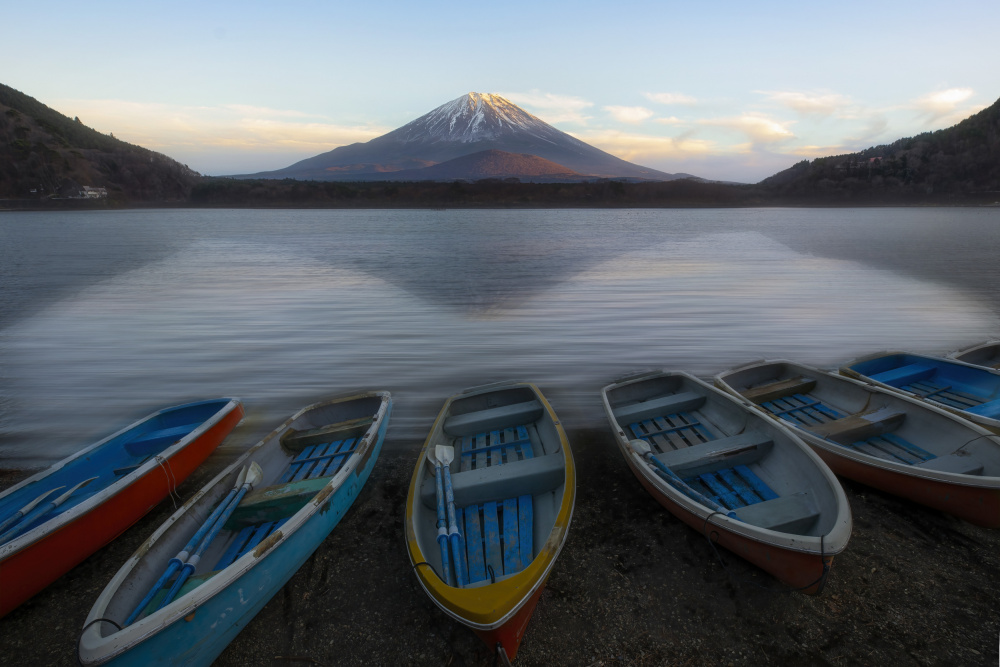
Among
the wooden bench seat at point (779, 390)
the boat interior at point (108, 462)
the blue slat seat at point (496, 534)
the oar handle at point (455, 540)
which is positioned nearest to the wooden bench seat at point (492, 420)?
the blue slat seat at point (496, 534)

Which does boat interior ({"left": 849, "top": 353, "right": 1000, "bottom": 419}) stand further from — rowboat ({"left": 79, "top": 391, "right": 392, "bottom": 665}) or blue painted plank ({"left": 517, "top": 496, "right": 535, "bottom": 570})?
rowboat ({"left": 79, "top": 391, "right": 392, "bottom": 665})

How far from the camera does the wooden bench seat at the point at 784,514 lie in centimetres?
465

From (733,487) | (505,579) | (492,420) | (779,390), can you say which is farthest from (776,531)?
(779,390)

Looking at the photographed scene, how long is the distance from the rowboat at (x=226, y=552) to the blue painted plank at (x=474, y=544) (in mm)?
1567

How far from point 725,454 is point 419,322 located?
12.5 m

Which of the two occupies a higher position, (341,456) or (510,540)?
(510,540)

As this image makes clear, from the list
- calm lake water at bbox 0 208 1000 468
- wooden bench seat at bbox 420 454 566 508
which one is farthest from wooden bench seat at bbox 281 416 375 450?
wooden bench seat at bbox 420 454 566 508

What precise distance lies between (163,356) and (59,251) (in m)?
35.8

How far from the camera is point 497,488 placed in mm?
5469

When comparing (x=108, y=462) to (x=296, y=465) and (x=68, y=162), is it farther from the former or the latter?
(x=68, y=162)

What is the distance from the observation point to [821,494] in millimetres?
4863

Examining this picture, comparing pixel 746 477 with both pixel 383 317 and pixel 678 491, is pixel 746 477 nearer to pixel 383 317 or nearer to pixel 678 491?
pixel 678 491

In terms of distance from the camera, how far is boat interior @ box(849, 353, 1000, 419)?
7754 mm

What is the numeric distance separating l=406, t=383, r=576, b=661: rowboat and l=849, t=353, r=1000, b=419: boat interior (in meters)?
6.43
